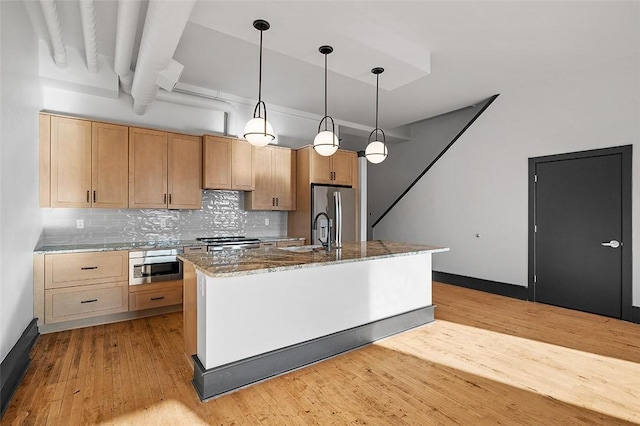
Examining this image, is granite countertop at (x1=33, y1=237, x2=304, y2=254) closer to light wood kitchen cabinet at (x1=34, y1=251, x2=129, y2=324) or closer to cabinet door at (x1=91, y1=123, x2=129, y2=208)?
light wood kitchen cabinet at (x1=34, y1=251, x2=129, y2=324)

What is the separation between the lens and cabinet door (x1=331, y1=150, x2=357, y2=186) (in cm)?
577

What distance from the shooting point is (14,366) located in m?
2.45

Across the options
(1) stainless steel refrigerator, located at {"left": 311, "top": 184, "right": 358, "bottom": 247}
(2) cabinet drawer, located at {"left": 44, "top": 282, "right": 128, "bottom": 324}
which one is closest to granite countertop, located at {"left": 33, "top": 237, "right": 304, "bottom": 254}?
(2) cabinet drawer, located at {"left": 44, "top": 282, "right": 128, "bottom": 324}

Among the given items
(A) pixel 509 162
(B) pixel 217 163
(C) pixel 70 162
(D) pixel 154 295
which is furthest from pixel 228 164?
(A) pixel 509 162

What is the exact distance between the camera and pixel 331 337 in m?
2.99

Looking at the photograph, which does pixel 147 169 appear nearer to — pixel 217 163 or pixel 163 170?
pixel 163 170

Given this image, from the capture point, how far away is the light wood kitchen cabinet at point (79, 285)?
3.47 m

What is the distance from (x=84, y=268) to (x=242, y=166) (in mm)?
2446

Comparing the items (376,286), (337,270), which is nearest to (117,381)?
(337,270)

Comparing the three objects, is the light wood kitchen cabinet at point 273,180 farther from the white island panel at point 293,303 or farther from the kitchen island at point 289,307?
the white island panel at point 293,303

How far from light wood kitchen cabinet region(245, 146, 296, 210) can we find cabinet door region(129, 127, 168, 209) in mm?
1370

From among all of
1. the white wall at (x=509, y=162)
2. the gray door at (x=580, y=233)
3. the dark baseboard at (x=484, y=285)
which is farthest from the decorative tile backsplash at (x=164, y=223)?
the gray door at (x=580, y=233)

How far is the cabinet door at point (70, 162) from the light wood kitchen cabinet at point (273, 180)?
2212 mm

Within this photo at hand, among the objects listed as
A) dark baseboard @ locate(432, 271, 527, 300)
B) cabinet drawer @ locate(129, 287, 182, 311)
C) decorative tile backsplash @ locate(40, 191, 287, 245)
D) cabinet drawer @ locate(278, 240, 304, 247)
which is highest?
decorative tile backsplash @ locate(40, 191, 287, 245)
